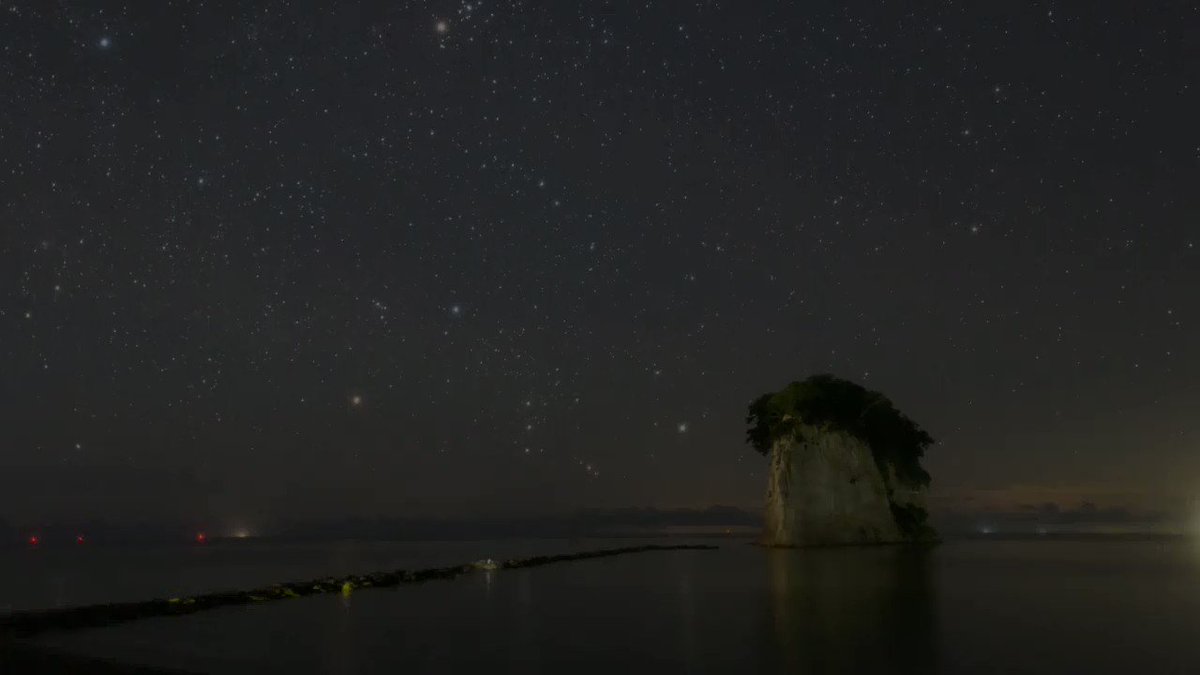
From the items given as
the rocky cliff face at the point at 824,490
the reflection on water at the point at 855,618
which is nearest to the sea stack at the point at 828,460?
the rocky cliff face at the point at 824,490

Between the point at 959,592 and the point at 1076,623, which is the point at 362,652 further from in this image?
the point at 959,592

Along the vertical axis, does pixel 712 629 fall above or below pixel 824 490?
below

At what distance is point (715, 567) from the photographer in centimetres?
6838

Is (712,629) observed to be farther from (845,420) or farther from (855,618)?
(845,420)

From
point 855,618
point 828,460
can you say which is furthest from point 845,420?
point 855,618

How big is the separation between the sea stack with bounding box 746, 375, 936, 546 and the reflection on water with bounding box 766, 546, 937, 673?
97.3ft

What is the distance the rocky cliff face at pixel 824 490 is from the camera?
89.8m

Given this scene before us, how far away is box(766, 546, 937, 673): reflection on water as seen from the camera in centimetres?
2230

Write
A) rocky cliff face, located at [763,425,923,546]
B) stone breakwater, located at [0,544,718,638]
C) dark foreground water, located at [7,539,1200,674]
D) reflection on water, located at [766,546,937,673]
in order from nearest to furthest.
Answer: reflection on water, located at [766,546,937,673]
dark foreground water, located at [7,539,1200,674]
stone breakwater, located at [0,544,718,638]
rocky cliff face, located at [763,425,923,546]

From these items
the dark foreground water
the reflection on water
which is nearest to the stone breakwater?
the dark foreground water

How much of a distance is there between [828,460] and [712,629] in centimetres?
6253

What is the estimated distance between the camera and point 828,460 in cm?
8969

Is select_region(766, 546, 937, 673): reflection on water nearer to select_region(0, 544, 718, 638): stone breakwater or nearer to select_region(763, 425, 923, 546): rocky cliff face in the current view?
select_region(0, 544, 718, 638): stone breakwater

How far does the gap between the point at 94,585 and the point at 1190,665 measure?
70.7m
